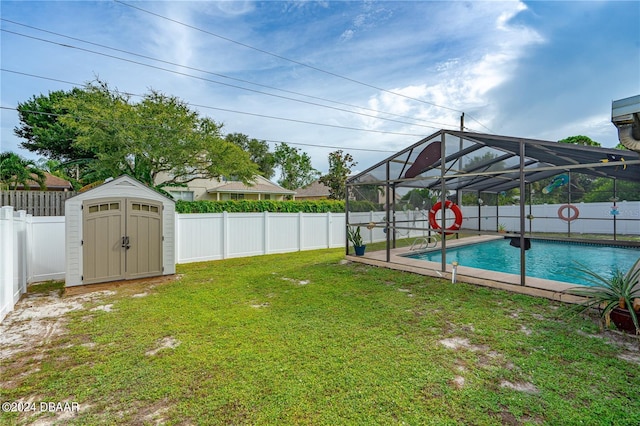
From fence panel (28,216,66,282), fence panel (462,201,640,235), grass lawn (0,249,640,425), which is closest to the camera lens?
grass lawn (0,249,640,425)

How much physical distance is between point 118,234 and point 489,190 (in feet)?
41.2

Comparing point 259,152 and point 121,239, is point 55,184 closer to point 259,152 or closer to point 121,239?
point 121,239

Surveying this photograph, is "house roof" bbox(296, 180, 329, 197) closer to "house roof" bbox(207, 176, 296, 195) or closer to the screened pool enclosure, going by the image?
"house roof" bbox(207, 176, 296, 195)

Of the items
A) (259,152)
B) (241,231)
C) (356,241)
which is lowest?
(356,241)

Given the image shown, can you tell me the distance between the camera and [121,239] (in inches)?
255

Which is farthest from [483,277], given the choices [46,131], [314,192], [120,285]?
[314,192]

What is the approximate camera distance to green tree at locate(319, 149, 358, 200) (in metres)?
26.1

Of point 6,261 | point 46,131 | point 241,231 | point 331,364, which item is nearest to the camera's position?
point 331,364

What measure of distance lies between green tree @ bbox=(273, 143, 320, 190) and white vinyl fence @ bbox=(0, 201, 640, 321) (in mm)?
25259

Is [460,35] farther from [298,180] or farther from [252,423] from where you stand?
[298,180]

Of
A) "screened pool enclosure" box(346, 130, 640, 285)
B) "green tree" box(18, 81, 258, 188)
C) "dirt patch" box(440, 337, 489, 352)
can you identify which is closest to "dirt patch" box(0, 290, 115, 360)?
"dirt patch" box(440, 337, 489, 352)

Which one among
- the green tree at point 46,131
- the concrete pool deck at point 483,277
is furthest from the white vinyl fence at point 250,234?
the green tree at point 46,131

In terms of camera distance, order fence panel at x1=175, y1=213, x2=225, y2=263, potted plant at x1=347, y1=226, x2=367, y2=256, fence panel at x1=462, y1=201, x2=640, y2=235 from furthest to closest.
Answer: fence panel at x1=462, y1=201, x2=640, y2=235 → potted plant at x1=347, y1=226, x2=367, y2=256 → fence panel at x1=175, y1=213, x2=225, y2=263

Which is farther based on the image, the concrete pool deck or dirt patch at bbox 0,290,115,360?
the concrete pool deck
